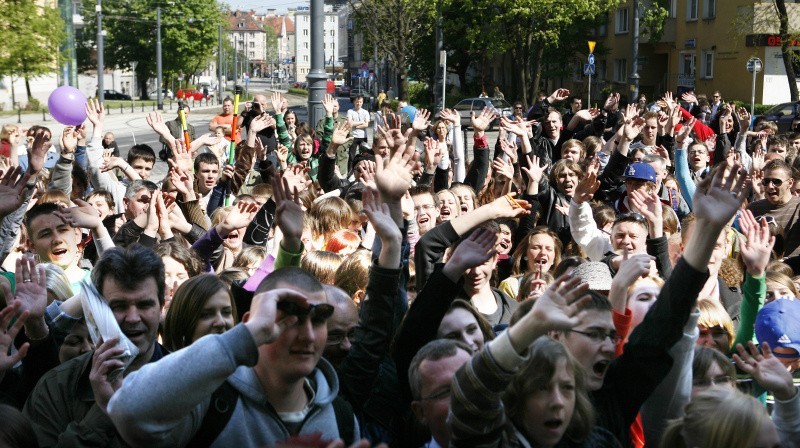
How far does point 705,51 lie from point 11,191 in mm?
47582

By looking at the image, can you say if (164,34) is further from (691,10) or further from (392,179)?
(392,179)

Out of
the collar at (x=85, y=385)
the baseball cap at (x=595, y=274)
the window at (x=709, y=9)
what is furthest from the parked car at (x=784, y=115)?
the collar at (x=85, y=385)

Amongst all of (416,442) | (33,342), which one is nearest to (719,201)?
(416,442)

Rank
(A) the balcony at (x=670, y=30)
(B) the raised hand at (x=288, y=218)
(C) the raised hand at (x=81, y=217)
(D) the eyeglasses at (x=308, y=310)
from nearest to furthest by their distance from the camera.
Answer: (D) the eyeglasses at (x=308, y=310) < (B) the raised hand at (x=288, y=218) < (C) the raised hand at (x=81, y=217) < (A) the balcony at (x=670, y=30)

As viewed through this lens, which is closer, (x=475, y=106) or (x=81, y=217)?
(x=81, y=217)

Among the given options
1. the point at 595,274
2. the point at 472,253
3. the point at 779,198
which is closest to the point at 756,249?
the point at 595,274

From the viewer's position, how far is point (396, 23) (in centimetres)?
4988

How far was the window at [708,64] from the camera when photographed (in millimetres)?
48188

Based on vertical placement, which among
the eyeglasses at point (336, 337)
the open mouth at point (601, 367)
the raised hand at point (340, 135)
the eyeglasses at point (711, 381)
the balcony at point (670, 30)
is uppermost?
the balcony at point (670, 30)

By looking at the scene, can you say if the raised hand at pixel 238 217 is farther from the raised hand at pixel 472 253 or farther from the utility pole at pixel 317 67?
the utility pole at pixel 317 67

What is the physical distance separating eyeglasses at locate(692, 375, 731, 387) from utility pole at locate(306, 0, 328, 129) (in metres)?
10.3

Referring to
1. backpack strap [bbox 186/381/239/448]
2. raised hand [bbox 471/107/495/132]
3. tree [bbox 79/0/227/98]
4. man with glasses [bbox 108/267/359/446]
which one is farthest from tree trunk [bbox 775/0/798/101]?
tree [bbox 79/0/227/98]

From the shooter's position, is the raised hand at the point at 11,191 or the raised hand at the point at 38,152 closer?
the raised hand at the point at 11,191

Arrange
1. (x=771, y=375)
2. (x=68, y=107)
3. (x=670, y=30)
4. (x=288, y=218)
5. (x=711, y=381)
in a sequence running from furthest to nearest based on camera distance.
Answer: (x=670, y=30), (x=68, y=107), (x=288, y=218), (x=711, y=381), (x=771, y=375)
